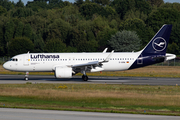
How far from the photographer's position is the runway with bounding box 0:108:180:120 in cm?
1631

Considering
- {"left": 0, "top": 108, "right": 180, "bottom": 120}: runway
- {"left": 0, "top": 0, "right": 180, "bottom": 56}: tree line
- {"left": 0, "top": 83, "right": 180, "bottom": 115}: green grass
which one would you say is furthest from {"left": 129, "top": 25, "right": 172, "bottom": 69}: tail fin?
{"left": 0, "top": 0, "right": 180, "bottom": 56}: tree line

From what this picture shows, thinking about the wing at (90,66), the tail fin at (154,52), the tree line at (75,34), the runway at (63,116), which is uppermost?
the tree line at (75,34)

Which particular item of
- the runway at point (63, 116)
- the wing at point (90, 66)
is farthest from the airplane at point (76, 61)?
the runway at point (63, 116)

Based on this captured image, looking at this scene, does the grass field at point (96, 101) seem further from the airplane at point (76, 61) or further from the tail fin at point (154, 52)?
the tail fin at point (154, 52)

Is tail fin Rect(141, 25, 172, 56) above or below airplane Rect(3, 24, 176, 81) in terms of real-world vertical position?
above

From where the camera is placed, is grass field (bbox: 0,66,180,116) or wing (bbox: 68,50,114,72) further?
wing (bbox: 68,50,114,72)

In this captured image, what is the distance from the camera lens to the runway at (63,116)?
16.3 m

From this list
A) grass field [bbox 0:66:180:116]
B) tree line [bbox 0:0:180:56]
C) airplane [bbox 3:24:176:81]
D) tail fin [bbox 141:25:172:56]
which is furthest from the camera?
tree line [bbox 0:0:180:56]

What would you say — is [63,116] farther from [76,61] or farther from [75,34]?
[75,34]

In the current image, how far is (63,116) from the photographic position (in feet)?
55.1

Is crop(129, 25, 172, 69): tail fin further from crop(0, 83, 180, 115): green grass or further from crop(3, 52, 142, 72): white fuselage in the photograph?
crop(0, 83, 180, 115): green grass

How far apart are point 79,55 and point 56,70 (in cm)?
476

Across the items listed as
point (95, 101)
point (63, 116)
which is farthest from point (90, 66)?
point (63, 116)

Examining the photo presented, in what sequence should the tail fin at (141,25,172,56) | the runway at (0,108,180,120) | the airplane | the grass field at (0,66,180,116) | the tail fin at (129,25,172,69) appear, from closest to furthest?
the runway at (0,108,180,120) < the grass field at (0,66,180,116) < the airplane < the tail fin at (129,25,172,69) < the tail fin at (141,25,172,56)
